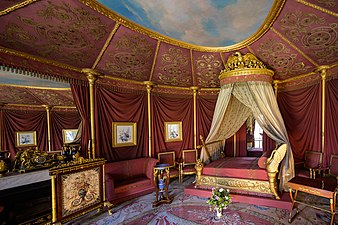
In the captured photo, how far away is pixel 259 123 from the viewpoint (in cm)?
415

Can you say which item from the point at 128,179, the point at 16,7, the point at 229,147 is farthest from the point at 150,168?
the point at 16,7

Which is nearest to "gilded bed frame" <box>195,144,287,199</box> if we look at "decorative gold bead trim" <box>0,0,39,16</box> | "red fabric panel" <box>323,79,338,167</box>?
"red fabric panel" <box>323,79,338,167</box>

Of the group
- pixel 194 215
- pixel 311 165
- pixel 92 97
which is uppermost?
pixel 92 97

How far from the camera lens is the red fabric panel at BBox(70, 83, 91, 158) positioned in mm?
3977

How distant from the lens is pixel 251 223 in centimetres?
298

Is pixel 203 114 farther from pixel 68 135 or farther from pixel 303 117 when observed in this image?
pixel 68 135

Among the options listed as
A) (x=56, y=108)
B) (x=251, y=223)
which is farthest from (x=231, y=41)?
(x=56, y=108)

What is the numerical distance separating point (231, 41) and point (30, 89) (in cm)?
500

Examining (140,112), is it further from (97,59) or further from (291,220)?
(291,220)

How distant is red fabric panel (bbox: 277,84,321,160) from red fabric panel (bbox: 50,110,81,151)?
21.6 feet

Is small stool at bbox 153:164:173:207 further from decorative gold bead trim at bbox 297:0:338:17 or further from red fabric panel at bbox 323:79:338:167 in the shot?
red fabric panel at bbox 323:79:338:167

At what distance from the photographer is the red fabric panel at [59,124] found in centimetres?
386

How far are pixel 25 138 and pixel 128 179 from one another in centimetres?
268

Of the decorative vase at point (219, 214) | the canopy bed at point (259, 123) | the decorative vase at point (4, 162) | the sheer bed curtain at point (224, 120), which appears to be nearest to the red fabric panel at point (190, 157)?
the sheer bed curtain at point (224, 120)
